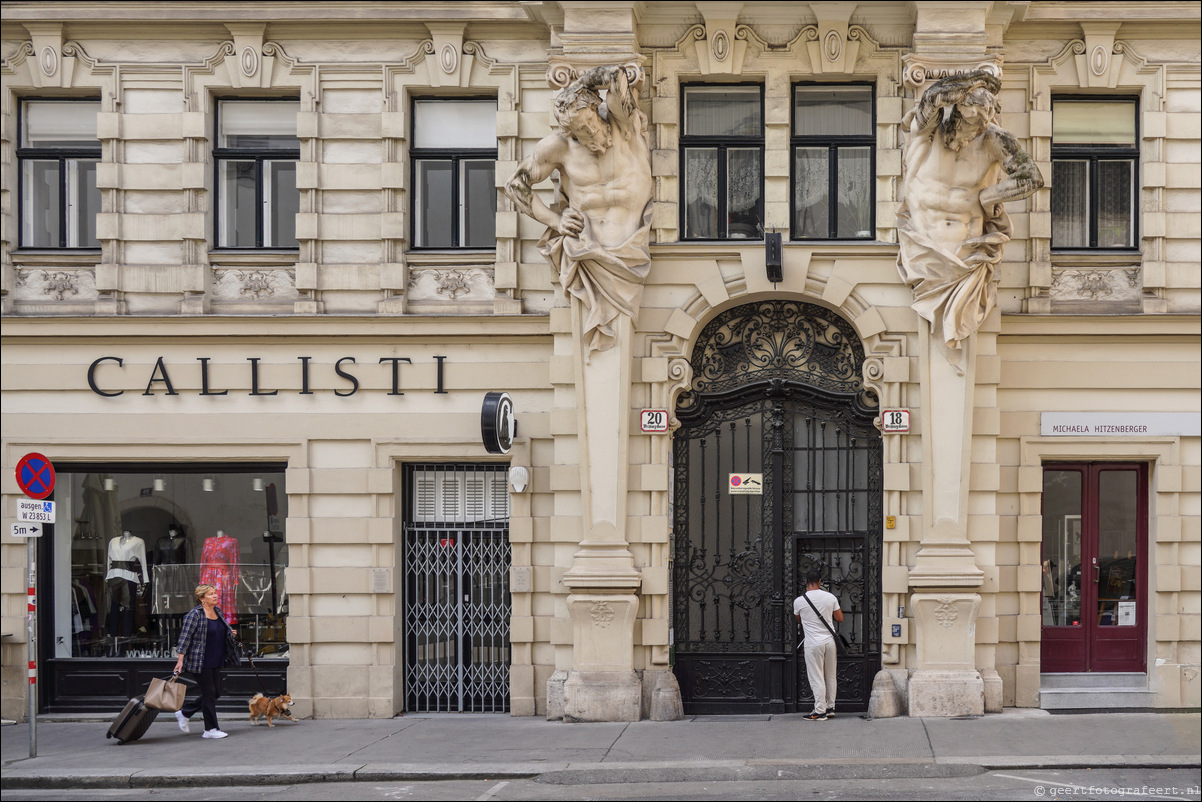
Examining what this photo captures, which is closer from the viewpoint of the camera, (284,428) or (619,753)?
(619,753)

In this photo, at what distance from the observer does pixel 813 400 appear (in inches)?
645

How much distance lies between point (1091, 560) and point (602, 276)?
673 cm

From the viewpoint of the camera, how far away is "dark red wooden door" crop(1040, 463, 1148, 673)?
16.5m

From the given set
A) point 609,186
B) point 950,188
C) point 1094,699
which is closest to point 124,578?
point 609,186

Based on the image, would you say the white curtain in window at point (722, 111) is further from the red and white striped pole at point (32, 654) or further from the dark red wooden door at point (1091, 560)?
the red and white striped pole at point (32, 654)

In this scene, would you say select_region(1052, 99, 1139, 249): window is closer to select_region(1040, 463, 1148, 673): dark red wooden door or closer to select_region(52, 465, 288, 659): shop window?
select_region(1040, 463, 1148, 673): dark red wooden door

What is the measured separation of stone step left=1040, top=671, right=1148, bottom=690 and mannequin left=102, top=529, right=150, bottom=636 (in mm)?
10975

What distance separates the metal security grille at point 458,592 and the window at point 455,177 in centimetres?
282

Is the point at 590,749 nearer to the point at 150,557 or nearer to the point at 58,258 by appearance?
the point at 150,557

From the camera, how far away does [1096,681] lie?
642 inches

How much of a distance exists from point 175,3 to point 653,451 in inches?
307

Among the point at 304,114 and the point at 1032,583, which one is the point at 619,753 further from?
the point at 304,114

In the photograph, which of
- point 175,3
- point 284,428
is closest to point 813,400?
point 284,428

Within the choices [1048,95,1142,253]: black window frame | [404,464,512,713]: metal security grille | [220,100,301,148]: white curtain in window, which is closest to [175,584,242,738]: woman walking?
[404,464,512,713]: metal security grille
